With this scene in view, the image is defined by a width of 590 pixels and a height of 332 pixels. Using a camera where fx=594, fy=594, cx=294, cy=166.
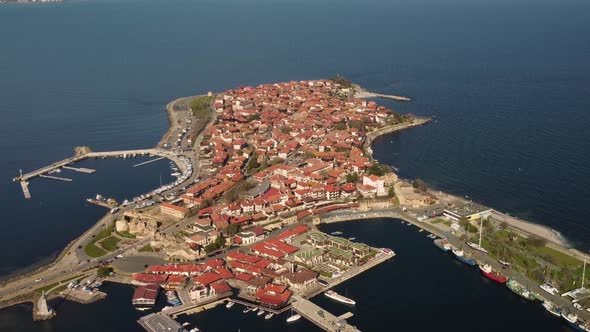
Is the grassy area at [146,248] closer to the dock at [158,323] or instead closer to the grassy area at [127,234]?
the grassy area at [127,234]

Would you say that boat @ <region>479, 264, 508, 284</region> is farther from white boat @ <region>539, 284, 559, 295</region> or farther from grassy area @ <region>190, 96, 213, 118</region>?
grassy area @ <region>190, 96, 213, 118</region>

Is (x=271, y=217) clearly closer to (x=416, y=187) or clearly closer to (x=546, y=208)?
(x=416, y=187)

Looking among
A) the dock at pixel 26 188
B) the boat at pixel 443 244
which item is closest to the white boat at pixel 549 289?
the boat at pixel 443 244

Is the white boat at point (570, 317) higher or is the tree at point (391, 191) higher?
the tree at point (391, 191)

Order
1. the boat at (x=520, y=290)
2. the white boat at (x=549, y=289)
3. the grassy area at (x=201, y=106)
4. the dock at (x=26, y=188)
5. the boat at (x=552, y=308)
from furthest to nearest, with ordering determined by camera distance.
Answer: the grassy area at (x=201, y=106) < the dock at (x=26, y=188) < the white boat at (x=549, y=289) < the boat at (x=520, y=290) < the boat at (x=552, y=308)

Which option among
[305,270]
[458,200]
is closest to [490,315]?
[305,270]

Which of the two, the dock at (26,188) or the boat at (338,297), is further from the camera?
the dock at (26,188)

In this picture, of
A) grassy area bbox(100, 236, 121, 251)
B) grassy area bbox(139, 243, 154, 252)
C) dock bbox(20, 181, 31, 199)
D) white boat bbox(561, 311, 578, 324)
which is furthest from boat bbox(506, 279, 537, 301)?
dock bbox(20, 181, 31, 199)
